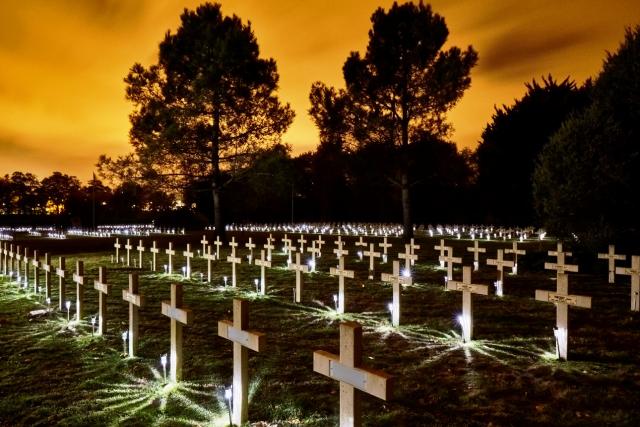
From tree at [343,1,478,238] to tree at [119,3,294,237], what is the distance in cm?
504

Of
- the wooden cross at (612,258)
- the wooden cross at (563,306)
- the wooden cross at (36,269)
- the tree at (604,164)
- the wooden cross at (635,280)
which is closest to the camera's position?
the wooden cross at (563,306)

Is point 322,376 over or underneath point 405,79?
underneath

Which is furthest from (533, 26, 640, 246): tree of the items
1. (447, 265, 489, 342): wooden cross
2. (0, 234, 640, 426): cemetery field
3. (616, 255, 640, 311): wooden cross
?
(447, 265, 489, 342): wooden cross

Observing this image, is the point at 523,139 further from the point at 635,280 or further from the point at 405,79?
the point at 635,280

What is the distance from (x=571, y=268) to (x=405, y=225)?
18142mm

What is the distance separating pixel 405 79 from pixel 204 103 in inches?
457

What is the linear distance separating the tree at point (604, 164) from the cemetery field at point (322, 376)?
3.15m

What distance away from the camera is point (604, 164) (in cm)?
1341

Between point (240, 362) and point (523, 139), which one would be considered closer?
point (240, 362)

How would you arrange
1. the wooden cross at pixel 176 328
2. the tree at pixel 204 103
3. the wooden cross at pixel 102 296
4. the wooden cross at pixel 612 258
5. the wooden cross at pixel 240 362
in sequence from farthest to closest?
the tree at pixel 204 103 < the wooden cross at pixel 612 258 < the wooden cross at pixel 102 296 < the wooden cross at pixel 176 328 < the wooden cross at pixel 240 362

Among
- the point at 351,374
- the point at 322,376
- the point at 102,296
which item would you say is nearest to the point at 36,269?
the point at 102,296

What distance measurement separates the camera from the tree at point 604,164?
13.3 metres

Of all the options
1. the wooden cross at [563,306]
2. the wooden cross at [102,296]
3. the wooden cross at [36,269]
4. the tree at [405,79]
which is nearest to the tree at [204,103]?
the tree at [405,79]

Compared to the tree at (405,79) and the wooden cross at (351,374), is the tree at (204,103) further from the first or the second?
the wooden cross at (351,374)
